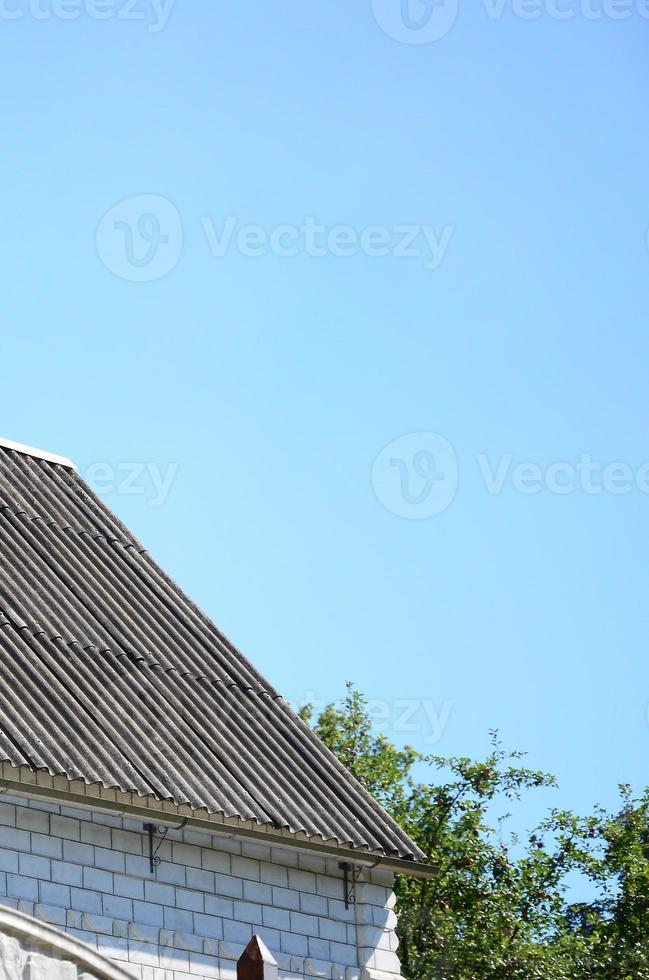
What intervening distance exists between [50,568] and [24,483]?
2122 millimetres

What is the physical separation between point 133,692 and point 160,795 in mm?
1989

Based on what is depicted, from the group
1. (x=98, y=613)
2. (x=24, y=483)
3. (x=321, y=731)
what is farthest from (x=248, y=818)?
(x=321, y=731)

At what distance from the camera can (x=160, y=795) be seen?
569 inches

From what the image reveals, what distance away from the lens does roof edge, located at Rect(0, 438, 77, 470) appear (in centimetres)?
1995

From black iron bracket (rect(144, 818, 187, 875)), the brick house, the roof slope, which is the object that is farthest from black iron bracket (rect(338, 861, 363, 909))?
black iron bracket (rect(144, 818, 187, 875))

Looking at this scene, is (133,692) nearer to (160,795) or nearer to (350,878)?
(160,795)

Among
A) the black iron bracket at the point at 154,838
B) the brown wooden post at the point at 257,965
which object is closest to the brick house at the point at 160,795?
the black iron bracket at the point at 154,838

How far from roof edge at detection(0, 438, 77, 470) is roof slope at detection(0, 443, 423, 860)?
117 millimetres

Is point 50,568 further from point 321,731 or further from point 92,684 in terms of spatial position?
point 321,731

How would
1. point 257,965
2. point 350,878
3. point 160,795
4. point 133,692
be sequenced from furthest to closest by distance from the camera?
point 133,692 < point 350,878 < point 160,795 < point 257,965

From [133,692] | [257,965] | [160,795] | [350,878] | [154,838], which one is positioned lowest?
[257,965]

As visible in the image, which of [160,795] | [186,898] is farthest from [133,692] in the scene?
[186,898]

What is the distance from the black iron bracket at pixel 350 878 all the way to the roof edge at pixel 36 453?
707cm

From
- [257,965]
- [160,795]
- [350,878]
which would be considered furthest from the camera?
[350,878]
